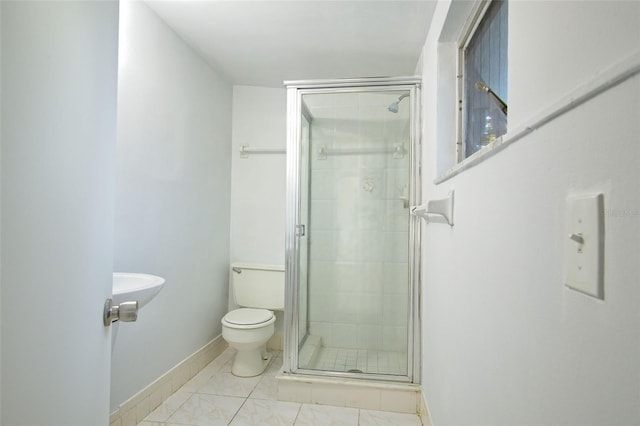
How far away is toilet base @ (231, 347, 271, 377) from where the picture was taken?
7.68 feet

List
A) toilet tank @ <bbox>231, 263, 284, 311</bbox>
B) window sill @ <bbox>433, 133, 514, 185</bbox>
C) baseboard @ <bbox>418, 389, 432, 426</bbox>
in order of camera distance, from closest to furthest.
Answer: window sill @ <bbox>433, 133, 514, 185</bbox>, baseboard @ <bbox>418, 389, 432, 426</bbox>, toilet tank @ <bbox>231, 263, 284, 311</bbox>

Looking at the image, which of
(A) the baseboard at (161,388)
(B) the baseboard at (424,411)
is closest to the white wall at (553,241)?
(B) the baseboard at (424,411)

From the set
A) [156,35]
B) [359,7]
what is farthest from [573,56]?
[156,35]

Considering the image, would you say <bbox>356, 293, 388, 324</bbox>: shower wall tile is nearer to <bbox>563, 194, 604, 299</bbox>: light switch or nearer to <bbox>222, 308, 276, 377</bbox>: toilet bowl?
<bbox>222, 308, 276, 377</bbox>: toilet bowl

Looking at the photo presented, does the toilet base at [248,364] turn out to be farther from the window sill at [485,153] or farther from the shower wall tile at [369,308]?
the window sill at [485,153]

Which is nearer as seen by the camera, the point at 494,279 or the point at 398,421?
the point at 494,279

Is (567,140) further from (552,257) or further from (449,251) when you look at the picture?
(449,251)

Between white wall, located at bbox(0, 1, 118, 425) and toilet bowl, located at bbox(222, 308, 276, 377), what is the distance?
4.55 ft

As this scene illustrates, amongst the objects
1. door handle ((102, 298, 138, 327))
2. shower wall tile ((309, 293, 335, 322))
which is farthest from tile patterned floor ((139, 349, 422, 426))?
door handle ((102, 298, 138, 327))

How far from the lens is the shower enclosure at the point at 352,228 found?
211 centimetres

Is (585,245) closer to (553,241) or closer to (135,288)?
(553,241)

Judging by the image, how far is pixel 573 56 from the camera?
485 mm

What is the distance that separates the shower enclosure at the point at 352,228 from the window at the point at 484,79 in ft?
1.71

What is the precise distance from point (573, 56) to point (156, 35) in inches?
84.0
